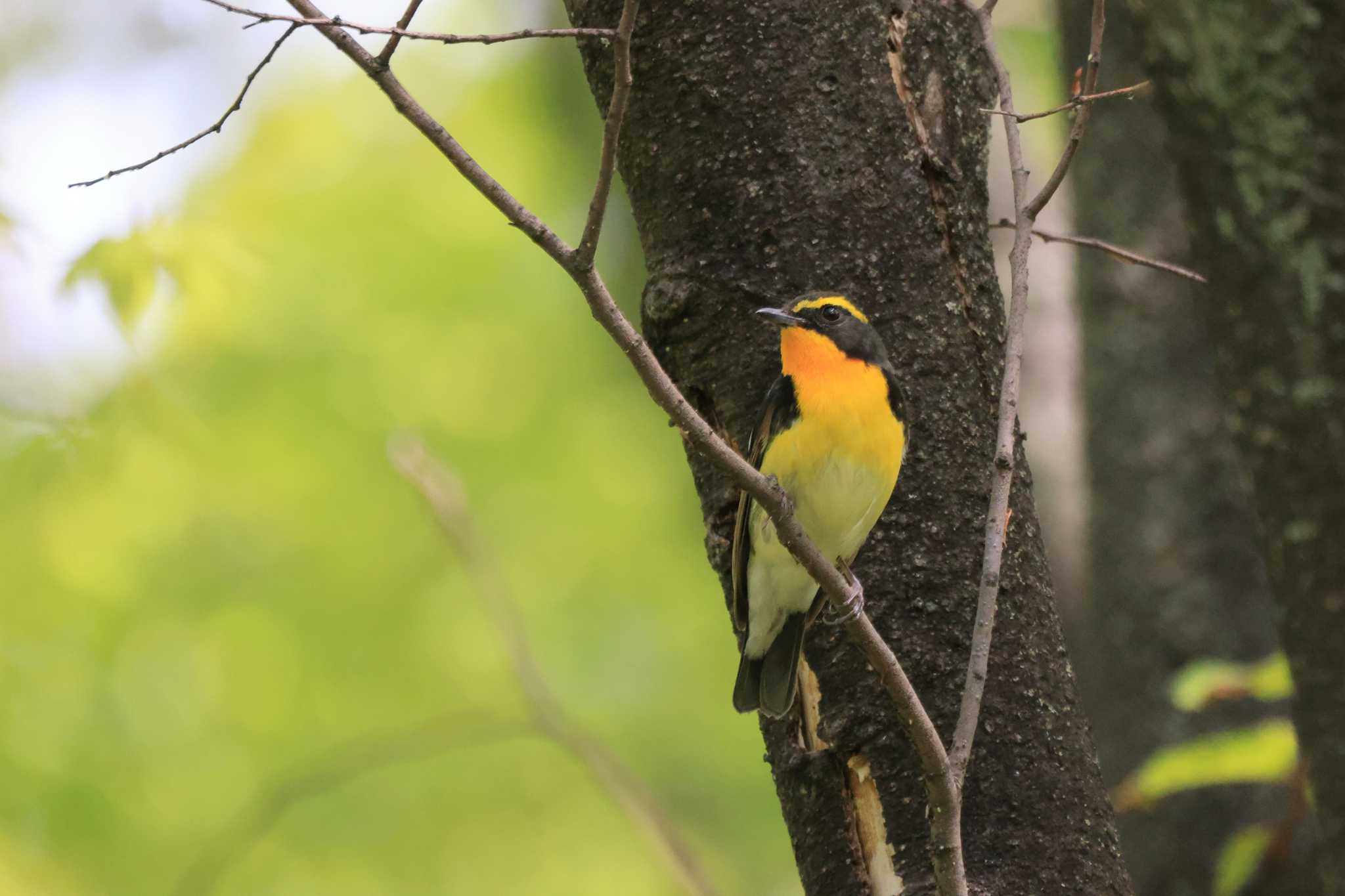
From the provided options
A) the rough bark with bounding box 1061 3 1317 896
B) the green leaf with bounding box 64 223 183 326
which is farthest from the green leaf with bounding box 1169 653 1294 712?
the green leaf with bounding box 64 223 183 326

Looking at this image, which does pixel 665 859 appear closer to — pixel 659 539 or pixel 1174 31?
pixel 1174 31

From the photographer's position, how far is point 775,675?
10.1 ft

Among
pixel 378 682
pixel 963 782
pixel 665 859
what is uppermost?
pixel 378 682

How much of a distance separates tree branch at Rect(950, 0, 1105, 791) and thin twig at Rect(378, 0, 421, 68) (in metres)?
1.26

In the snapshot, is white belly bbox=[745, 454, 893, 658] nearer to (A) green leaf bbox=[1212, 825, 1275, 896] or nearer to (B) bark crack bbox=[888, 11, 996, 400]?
(B) bark crack bbox=[888, 11, 996, 400]

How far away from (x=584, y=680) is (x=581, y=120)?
175 inches

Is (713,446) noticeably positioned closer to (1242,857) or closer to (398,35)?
(398,35)

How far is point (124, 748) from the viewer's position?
27.7ft

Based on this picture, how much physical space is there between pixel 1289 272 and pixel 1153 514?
2878 millimetres

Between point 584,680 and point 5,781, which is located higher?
point 584,680

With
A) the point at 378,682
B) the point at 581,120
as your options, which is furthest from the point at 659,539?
the point at 581,120

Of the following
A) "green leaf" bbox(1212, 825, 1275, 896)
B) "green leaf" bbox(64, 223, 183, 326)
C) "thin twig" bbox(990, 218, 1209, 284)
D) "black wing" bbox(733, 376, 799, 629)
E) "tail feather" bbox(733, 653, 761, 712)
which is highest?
"green leaf" bbox(64, 223, 183, 326)

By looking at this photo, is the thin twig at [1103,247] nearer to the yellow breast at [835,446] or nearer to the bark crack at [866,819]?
the yellow breast at [835,446]

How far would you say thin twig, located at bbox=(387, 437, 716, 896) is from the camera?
360 centimetres
